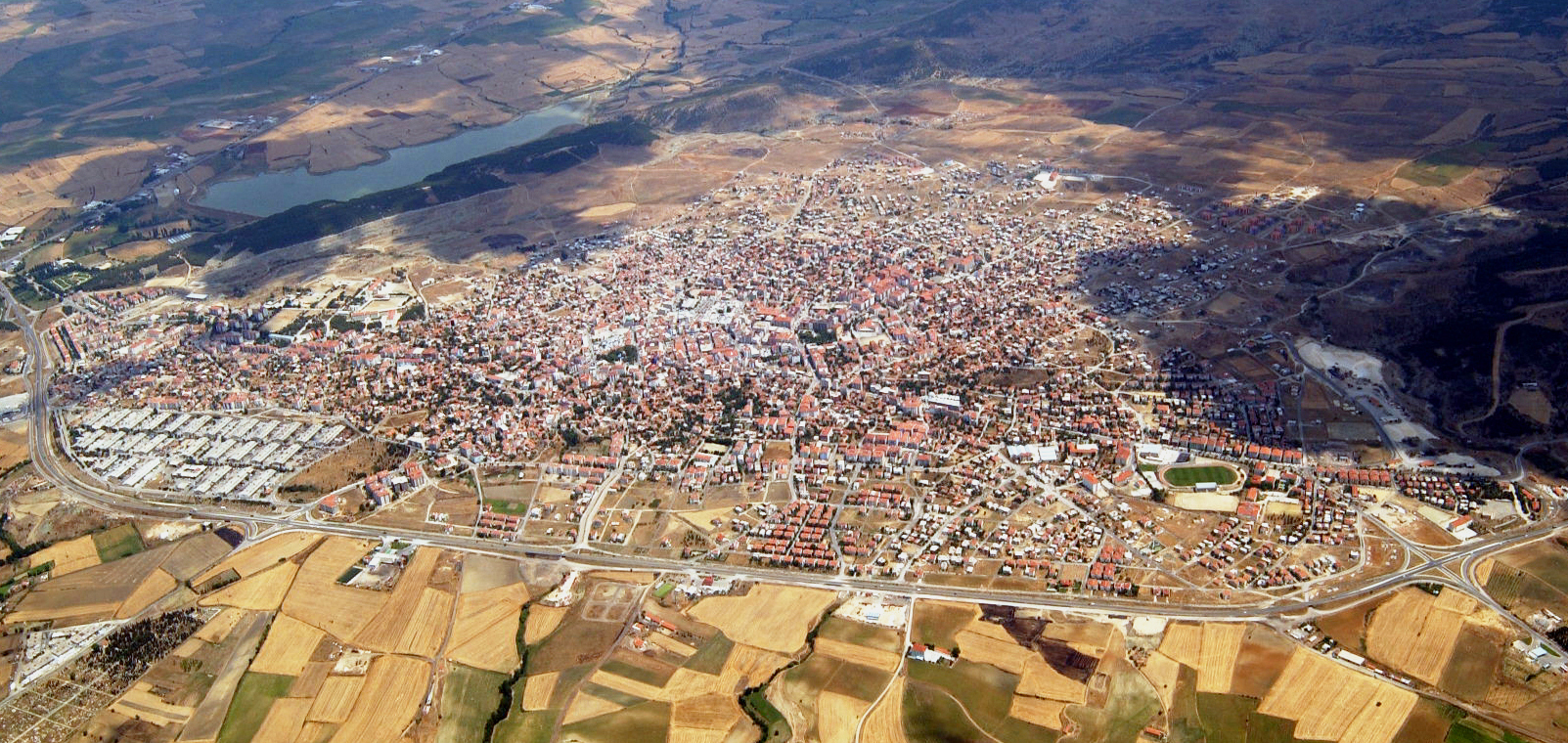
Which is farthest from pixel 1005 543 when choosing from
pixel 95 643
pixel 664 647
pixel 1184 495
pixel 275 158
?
pixel 275 158

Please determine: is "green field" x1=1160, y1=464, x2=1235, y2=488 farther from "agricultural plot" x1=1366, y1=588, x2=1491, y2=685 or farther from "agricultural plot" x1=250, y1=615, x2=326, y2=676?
"agricultural plot" x1=250, y1=615, x2=326, y2=676

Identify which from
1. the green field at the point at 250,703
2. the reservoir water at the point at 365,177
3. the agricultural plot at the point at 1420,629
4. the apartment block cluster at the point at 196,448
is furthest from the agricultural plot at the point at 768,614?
the reservoir water at the point at 365,177

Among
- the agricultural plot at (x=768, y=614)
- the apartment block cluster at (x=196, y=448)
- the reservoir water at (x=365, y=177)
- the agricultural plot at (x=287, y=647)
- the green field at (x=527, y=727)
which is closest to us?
the green field at (x=527, y=727)

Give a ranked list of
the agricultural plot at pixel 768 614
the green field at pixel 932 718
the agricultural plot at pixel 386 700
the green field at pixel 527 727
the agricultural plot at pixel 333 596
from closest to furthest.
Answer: the green field at pixel 932 718
the green field at pixel 527 727
the agricultural plot at pixel 386 700
the agricultural plot at pixel 768 614
the agricultural plot at pixel 333 596

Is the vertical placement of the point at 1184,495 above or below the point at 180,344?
above

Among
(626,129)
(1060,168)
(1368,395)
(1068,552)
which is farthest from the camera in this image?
(626,129)

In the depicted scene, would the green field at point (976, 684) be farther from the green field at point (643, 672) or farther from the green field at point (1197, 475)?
the green field at point (1197, 475)

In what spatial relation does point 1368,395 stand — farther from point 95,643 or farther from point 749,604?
point 95,643

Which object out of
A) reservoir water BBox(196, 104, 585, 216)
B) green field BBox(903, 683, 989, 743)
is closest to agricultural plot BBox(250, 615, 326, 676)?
green field BBox(903, 683, 989, 743)
